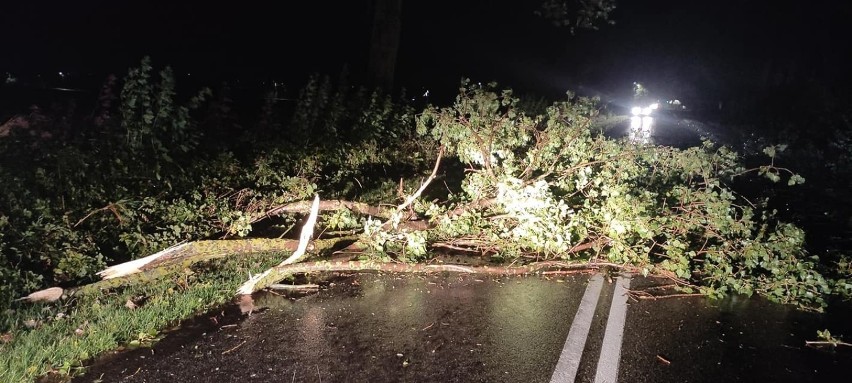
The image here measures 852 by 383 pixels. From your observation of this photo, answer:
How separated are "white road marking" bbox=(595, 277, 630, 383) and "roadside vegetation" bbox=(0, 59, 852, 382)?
0.66 metres

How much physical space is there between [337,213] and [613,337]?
322 cm

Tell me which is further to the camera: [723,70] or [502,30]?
[723,70]

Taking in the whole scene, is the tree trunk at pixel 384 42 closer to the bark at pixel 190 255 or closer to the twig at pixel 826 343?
the bark at pixel 190 255

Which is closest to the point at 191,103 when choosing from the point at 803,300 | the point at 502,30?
the point at 803,300

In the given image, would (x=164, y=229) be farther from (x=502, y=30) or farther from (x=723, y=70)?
(x=723, y=70)

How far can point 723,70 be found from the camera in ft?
122

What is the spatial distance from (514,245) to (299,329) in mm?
2801

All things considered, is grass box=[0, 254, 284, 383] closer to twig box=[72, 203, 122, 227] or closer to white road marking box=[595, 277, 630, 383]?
twig box=[72, 203, 122, 227]

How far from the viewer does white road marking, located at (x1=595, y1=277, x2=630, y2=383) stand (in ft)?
11.2

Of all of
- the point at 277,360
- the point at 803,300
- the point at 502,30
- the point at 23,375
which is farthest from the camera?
the point at 502,30

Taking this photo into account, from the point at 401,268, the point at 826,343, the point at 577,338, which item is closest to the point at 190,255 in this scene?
the point at 401,268

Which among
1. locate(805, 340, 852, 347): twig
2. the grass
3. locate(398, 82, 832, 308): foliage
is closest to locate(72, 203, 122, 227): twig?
the grass

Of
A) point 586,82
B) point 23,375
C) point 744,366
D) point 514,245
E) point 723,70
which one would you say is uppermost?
point 723,70

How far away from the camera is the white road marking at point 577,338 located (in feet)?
11.1
